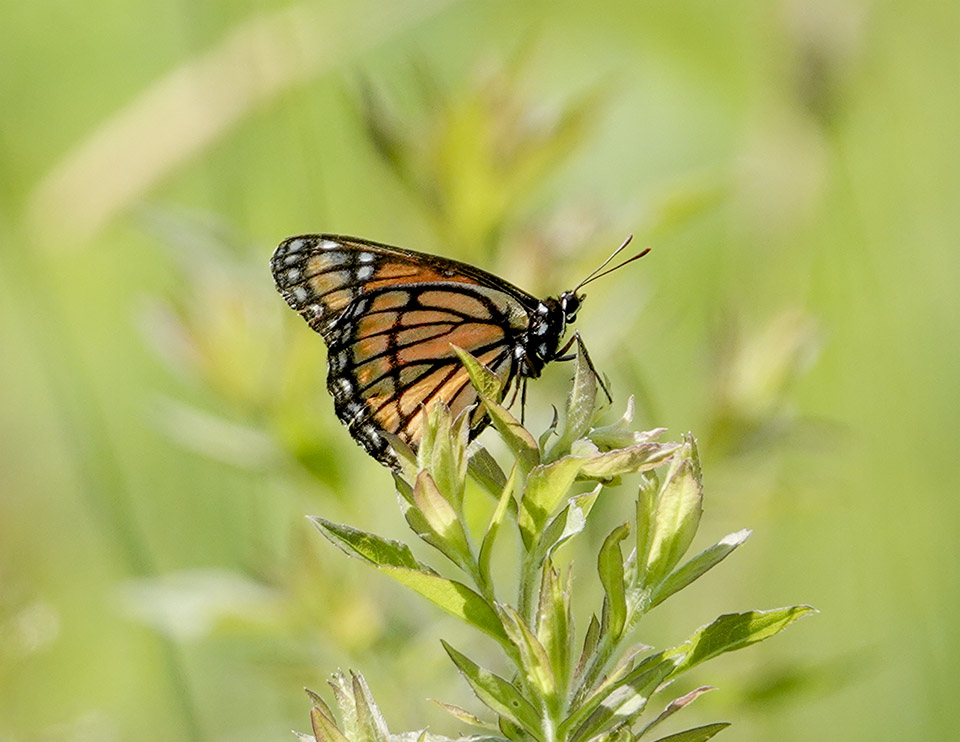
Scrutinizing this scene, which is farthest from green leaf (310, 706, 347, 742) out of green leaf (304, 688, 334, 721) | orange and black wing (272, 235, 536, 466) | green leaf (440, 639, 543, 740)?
orange and black wing (272, 235, 536, 466)

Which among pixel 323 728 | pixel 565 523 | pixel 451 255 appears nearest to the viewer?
pixel 323 728

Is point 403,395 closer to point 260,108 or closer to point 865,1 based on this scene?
point 260,108

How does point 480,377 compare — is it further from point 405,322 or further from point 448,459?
point 405,322

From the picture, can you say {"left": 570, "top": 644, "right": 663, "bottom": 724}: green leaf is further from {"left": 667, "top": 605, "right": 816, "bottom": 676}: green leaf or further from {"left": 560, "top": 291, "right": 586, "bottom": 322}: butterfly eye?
{"left": 560, "top": 291, "right": 586, "bottom": 322}: butterfly eye

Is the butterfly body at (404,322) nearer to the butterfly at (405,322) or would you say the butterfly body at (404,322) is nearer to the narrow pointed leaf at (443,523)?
the butterfly at (405,322)

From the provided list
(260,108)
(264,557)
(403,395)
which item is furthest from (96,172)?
(403,395)

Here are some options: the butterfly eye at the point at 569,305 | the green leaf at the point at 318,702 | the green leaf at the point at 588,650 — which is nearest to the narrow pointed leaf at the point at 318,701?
the green leaf at the point at 318,702

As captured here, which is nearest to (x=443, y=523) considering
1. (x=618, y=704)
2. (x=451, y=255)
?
(x=618, y=704)
